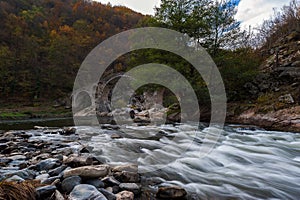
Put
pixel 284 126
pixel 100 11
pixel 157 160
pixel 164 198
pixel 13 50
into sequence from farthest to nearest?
pixel 100 11 → pixel 13 50 → pixel 284 126 → pixel 157 160 → pixel 164 198

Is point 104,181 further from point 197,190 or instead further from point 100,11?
point 100,11

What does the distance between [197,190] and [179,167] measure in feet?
3.50

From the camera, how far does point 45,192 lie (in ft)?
7.80

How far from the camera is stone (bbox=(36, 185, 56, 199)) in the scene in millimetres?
2338

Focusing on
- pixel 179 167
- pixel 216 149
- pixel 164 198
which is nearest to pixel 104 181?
pixel 164 198

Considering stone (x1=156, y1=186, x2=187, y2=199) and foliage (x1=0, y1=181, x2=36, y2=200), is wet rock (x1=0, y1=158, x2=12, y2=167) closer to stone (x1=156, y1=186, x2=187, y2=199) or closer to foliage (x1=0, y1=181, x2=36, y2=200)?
foliage (x1=0, y1=181, x2=36, y2=200)

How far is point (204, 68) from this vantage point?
14164 millimetres

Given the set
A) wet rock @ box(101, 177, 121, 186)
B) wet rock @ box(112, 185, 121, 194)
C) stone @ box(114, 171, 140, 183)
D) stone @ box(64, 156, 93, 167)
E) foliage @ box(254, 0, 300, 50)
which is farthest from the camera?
foliage @ box(254, 0, 300, 50)

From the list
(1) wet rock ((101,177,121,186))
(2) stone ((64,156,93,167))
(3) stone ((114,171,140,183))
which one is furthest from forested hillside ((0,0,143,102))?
(1) wet rock ((101,177,121,186))

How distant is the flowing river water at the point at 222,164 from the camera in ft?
10.5

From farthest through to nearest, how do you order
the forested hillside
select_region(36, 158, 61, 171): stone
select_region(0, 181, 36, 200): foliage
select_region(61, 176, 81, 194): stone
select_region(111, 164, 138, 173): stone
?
the forested hillside, select_region(36, 158, 61, 171): stone, select_region(111, 164, 138, 173): stone, select_region(61, 176, 81, 194): stone, select_region(0, 181, 36, 200): foliage

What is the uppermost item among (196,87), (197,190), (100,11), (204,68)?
(100,11)

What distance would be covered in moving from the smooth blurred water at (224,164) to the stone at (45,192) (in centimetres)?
162

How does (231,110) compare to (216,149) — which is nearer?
(216,149)
